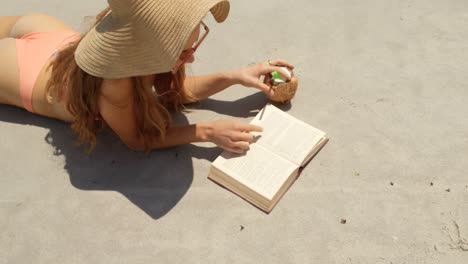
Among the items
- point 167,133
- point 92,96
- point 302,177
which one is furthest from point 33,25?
point 302,177

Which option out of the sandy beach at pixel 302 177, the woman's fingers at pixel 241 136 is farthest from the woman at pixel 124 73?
the sandy beach at pixel 302 177

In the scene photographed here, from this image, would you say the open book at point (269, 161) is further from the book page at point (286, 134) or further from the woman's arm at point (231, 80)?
the woman's arm at point (231, 80)

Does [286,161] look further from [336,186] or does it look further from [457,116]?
[457,116]

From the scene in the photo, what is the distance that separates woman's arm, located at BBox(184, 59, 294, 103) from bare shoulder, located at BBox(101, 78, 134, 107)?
40cm

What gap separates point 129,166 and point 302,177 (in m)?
0.62

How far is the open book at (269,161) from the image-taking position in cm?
149

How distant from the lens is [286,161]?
1.55 meters

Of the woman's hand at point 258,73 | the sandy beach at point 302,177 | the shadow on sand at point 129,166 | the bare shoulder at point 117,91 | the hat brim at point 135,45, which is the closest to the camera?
the hat brim at point 135,45

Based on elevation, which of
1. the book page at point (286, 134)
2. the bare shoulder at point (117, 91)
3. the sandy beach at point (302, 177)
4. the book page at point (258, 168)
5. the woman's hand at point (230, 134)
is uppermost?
the bare shoulder at point (117, 91)

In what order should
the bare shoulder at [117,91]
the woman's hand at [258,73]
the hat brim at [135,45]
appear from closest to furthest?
the hat brim at [135,45] < the bare shoulder at [117,91] < the woman's hand at [258,73]

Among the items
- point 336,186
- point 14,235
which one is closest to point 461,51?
point 336,186

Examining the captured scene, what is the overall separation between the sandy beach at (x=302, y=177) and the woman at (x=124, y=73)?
0.12 metres

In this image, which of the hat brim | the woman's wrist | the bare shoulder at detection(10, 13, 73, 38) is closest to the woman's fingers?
A: the woman's wrist

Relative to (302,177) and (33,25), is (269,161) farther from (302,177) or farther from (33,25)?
(33,25)
